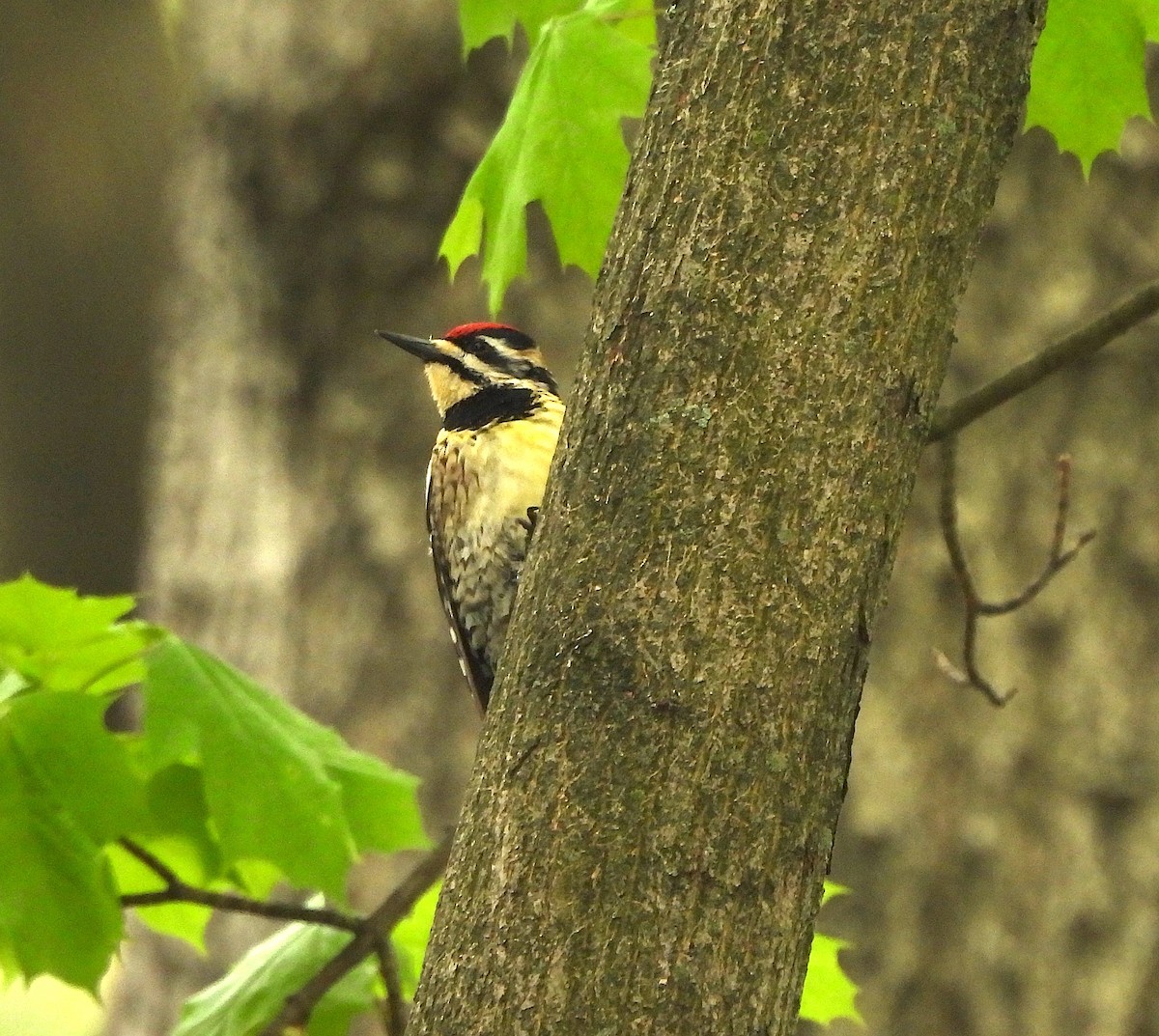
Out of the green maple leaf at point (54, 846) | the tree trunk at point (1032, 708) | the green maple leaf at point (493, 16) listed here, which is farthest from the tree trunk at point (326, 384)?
the green maple leaf at point (54, 846)

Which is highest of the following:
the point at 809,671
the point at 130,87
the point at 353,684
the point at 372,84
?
the point at 130,87

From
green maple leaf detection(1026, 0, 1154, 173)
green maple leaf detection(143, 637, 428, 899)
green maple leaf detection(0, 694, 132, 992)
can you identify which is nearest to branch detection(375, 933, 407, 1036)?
green maple leaf detection(143, 637, 428, 899)

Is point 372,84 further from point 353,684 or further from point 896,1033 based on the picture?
point 896,1033

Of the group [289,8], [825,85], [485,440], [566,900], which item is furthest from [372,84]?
[566,900]

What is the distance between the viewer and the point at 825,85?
1.30 m

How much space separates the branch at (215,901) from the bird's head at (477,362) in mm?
1295

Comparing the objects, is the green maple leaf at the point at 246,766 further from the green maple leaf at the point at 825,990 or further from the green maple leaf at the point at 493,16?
the green maple leaf at the point at 493,16

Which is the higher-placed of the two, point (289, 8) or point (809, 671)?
point (289, 8)

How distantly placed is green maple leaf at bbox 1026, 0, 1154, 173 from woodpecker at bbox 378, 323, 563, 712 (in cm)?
121

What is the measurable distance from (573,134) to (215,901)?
1033 millimetres

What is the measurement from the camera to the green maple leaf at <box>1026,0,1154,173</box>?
6.00 feet

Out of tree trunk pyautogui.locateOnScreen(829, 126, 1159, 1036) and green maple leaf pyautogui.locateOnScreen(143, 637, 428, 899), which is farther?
tree trunk pyautogui.locateOnScreen(829, 126, 1159, 1036)

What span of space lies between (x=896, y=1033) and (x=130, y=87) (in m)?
4.08

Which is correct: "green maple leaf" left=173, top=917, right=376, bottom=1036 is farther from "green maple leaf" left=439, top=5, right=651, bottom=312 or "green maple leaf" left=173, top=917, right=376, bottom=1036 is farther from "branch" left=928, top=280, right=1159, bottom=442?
"branch" left=928, top=280, right=1159, bottom=442
